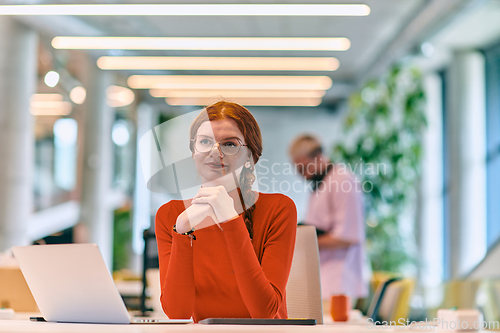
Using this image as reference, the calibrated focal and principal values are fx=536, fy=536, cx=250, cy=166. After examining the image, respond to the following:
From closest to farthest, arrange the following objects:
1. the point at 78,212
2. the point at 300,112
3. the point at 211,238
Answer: the point at 211,238, the point at 78,212, the point at 300,112

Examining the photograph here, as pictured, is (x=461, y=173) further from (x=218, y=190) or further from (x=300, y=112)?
(x=218, y=190)

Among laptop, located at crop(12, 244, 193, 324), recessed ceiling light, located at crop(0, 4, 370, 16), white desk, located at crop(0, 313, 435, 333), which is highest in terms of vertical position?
recessed ceiling light, located at crop(0, 4, 370, 16)

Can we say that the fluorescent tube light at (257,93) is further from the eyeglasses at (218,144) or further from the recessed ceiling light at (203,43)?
the eyeglasses at (218,144)

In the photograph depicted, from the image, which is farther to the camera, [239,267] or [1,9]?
[1,9]

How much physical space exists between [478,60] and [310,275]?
545cm

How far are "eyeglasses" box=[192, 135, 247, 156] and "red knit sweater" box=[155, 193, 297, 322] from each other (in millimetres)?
174

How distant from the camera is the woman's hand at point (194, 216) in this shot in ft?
4.08

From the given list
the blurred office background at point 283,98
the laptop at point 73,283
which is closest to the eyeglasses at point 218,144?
the laptop at point 73,283

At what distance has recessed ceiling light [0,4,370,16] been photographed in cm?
400

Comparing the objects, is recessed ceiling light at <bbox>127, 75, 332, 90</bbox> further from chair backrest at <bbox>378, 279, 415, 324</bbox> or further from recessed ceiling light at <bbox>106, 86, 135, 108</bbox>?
chair backrest at <bbox>378, 279, 415, 324</bbox>

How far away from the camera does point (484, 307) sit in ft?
12.7

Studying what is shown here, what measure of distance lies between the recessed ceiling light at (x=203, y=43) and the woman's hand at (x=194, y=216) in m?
3.82

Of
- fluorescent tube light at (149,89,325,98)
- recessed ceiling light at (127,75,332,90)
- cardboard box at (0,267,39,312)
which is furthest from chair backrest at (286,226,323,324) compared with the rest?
fluorescent tube light at (149,89,325,98)

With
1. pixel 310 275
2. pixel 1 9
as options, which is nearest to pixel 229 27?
pixel 1 9
